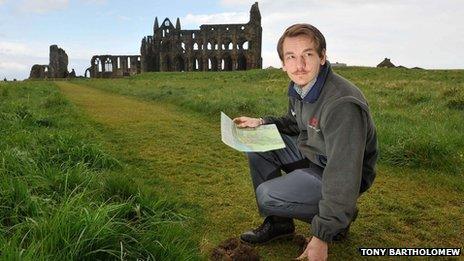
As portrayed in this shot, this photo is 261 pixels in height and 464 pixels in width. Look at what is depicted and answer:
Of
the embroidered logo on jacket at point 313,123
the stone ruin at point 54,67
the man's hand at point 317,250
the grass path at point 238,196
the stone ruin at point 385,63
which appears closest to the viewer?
the man's hand at point 317,250

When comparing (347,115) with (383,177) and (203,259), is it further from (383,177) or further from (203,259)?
(383,177)

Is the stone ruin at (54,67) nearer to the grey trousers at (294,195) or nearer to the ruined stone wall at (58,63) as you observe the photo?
the ruined stone wall at (58,63)

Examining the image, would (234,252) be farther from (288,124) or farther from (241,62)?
(241,62)

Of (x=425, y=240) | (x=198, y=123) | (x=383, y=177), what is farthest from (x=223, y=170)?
(x=198, y=123)

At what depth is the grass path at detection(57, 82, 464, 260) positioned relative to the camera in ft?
12.3

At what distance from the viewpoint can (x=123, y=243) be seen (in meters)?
2.78

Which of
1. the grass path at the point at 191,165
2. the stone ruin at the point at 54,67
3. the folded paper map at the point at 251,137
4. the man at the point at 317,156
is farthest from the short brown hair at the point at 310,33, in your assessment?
the stone ruin at the point at 54,67

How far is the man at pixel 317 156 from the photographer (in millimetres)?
2672

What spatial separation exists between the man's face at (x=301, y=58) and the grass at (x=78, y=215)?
1.49 m

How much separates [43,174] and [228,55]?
59521 millimetres

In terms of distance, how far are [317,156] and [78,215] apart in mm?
1787

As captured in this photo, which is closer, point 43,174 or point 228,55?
point 43,174

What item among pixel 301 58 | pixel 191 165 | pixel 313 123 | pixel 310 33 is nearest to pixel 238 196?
pixel 191 165

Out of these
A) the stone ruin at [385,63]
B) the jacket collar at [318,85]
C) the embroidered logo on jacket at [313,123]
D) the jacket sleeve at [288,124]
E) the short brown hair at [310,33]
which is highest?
the stone ruin at [385,63]
